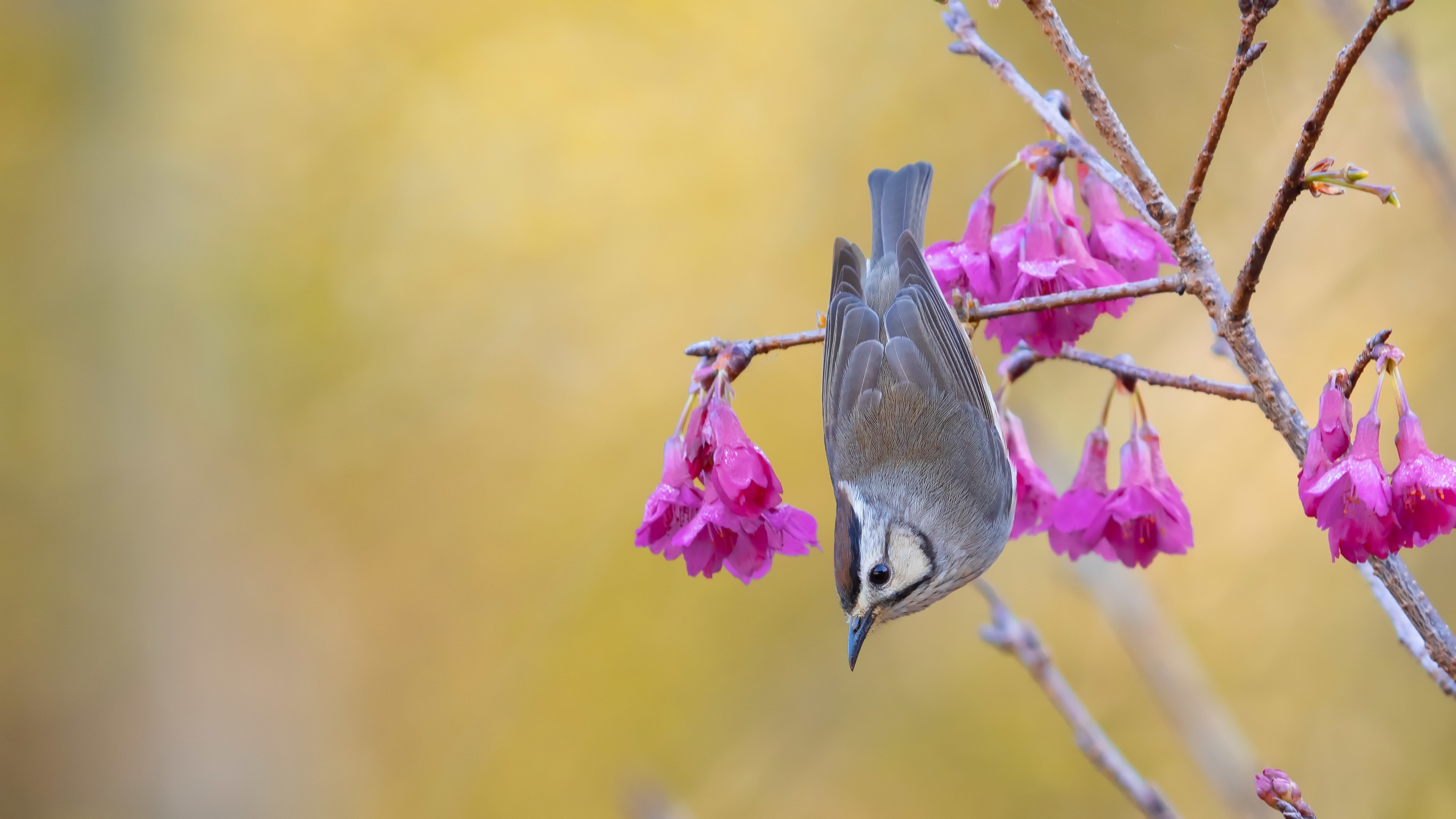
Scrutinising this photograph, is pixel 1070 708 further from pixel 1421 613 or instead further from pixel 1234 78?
pixel 1234 78

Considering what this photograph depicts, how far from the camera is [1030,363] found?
209 cm

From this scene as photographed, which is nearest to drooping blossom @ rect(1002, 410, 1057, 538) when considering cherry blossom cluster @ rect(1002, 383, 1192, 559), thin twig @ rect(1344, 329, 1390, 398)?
cherry blossom cluster @ rect(1002, 383, 1192, 559)

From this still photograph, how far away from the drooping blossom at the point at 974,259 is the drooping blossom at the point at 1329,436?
0.66 metres

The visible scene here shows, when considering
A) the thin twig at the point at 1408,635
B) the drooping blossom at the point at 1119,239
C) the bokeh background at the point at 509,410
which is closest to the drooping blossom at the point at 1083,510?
the drooping blossom at the point at 1119,239

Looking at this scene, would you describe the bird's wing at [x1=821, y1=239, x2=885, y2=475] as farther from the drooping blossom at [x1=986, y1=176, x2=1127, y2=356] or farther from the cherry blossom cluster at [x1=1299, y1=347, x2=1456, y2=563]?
the cherry blossom cluster at [x1=1299, y1=347, x2=1456, y2=563]

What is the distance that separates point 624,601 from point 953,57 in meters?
3.50

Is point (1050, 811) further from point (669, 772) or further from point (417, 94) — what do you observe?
point (417, 94)

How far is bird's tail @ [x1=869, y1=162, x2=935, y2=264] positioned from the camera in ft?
8.88

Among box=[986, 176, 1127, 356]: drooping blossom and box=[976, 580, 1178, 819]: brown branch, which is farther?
box=[986, 176, 1127, 356]: drooping blossom

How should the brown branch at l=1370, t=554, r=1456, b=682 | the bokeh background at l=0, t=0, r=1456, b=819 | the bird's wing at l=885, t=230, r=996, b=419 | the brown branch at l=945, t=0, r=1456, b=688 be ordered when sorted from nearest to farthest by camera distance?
1. the brown branch at l=1370, t=554, r=1456, b=682
2. the brown branch at l=945, t=0, r=1456, b=688
3. the bird's wing at l=885, t=230, r=996, b=419
4. the bokeh background at l=0, t=0, r=1456, b=819

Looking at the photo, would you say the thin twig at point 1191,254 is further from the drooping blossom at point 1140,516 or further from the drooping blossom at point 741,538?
the drooping blossom at point 741,538

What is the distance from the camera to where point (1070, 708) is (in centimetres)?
192

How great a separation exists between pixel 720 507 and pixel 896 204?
1.20 metres

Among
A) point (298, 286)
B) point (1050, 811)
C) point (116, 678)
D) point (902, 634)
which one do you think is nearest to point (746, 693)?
point (902, 634)
